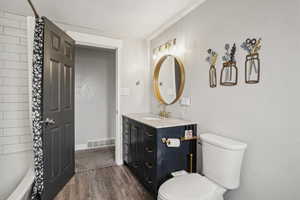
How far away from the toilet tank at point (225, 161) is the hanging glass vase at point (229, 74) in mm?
543

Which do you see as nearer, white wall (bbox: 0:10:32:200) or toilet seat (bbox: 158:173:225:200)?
toilet seat (bbox: 158:173:225:200)

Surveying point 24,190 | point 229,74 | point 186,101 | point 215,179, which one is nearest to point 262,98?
point 229,74

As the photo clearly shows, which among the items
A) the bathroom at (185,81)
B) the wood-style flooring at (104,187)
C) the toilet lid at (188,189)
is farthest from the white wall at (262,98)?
the wood-style flooring at (104,187)

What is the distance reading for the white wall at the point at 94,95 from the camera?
338 cm

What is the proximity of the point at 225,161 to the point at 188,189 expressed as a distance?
1.27 ft

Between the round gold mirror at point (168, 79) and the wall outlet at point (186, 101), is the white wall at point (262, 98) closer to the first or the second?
the wall outlet at point (186, 101)

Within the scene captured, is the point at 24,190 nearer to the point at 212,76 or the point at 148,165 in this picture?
the point at 148,165

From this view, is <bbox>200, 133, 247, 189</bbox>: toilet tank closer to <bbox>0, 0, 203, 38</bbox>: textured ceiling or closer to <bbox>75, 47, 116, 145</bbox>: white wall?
<bbox>0, 0, 203, 38</bbox>: textured ceiling

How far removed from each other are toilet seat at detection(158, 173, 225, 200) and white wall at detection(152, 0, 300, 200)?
32 cm

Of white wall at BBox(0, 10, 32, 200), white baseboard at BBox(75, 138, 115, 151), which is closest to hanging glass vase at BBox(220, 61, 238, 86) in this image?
white wall at BBox(0, 10, 32, 200)

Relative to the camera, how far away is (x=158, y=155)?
161cm

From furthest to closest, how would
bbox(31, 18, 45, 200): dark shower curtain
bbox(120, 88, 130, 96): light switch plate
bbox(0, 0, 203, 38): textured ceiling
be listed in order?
bbox(120, 88, 130, 96): light switch plate
bbox(0, 0, 203, 38): textured ceiling
bbox(31, 18, 45, 200): dark shower curtain

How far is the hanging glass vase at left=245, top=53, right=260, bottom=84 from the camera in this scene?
1.20 metres

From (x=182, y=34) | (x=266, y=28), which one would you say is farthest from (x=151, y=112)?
(x=266, y=28)
